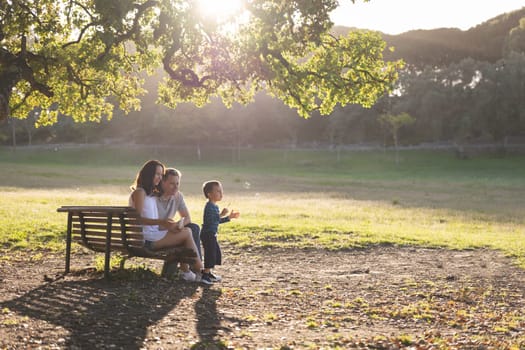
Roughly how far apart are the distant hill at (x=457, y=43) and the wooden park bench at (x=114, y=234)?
71640 millimetres

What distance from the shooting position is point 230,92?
50.1 feet

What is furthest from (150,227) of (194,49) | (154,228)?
(194,49)

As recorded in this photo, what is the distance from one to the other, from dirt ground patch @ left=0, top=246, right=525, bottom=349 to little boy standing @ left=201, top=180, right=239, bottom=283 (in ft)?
1.11

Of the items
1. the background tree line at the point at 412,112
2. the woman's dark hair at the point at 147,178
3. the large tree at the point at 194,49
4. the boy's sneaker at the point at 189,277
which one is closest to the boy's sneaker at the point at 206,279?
the boy's sneaker at the point at 189,277

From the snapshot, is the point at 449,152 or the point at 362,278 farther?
the point at 449,152

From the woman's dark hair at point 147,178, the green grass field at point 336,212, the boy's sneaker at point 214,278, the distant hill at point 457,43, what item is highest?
the distant hill at point 457,43

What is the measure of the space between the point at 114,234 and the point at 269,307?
2511 millimetres

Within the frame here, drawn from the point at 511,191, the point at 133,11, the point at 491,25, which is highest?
the point at 491,25

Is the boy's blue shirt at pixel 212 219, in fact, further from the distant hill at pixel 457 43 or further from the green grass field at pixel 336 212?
the distant hill at pixel 457 43

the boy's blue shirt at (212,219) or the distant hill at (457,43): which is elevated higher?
the distant hill at (457,43)

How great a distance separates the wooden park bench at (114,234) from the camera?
838 cm

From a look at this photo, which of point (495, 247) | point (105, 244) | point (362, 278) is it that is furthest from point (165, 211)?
point (495, 247)

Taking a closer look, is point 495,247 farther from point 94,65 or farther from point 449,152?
point 449,152

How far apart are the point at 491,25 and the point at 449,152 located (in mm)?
20122
